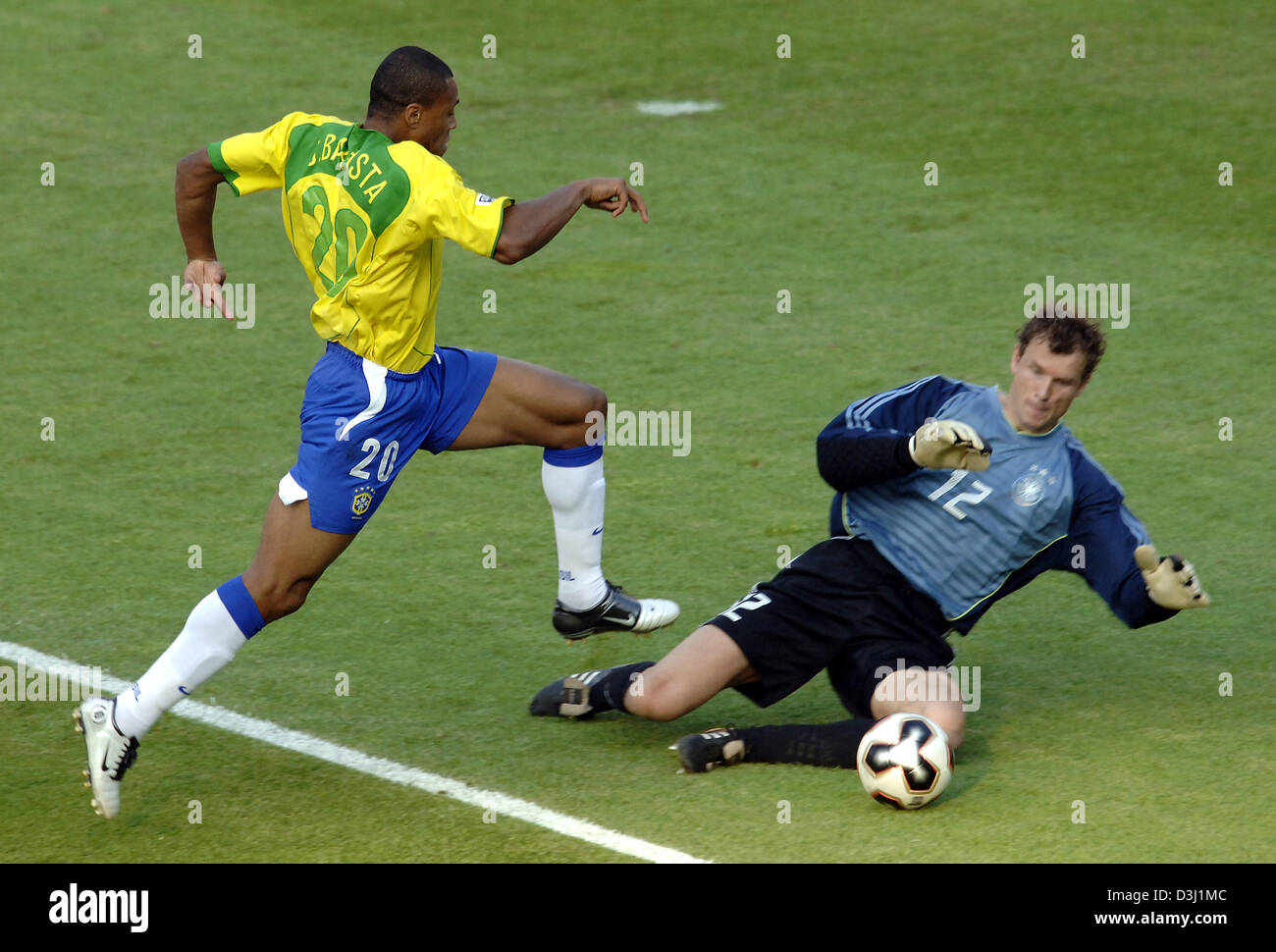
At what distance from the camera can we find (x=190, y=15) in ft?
47.6

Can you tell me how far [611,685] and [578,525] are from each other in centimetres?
57

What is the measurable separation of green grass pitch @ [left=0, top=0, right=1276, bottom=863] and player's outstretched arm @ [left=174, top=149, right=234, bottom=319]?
1372 mm

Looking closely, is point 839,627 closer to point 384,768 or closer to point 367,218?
point 384,768

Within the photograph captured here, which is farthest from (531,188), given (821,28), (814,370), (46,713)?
(46,713)

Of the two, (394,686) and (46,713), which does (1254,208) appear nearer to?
(394,686)

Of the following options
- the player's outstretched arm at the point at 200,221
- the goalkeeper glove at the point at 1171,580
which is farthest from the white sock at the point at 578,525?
the goalkeeper glove at the point at 1171,580

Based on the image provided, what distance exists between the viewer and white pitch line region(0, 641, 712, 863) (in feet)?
15.6

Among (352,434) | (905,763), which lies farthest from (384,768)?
(905,763)

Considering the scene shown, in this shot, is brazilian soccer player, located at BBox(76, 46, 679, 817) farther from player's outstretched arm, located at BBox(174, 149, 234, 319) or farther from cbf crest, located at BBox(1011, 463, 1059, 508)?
cbf crest, located at BBox(1011, 463, 1059, 508)

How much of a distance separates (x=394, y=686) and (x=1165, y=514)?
128 inches

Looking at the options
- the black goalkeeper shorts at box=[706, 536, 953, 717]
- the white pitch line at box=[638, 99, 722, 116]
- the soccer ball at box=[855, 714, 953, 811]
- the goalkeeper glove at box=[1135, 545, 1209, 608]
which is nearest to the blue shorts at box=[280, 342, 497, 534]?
the black goalkeeper shorts at box=[706, 536, 953, 717]

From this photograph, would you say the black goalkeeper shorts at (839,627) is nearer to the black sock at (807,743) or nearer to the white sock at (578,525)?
the black sock at (807,743)

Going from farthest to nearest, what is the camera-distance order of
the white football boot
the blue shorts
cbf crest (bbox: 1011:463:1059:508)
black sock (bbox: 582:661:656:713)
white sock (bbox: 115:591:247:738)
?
black sock (bbox: 582:661:656:713) < cbf crest (bbox: 1011:463:1059:508) < the blue shorts < white sock (bbox: 115:591:247:738) < the white football boot

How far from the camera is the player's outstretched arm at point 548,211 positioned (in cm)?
487
